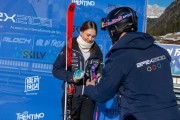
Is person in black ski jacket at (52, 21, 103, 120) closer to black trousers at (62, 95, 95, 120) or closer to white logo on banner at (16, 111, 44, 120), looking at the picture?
black trousers at (62, 95, 95, 120)

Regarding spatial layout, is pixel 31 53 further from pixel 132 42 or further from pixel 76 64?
pixel 132 42

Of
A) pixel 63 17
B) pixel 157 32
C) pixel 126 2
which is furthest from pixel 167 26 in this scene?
pixel 63 17

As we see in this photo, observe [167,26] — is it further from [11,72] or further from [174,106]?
[174,106]

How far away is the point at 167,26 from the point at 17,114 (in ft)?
13.6

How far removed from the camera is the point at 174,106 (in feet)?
8.31

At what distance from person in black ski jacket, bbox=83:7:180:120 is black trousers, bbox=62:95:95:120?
180 cm

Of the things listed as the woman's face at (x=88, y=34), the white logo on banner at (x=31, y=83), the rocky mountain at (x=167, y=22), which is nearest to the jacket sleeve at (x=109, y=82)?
the woman's face at (x=88, y=34)

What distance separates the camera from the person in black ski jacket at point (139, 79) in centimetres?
245

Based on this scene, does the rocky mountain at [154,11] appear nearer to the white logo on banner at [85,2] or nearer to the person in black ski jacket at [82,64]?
the white logo on banner at [85,2]

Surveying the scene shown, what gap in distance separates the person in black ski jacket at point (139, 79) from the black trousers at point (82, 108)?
5.91ft

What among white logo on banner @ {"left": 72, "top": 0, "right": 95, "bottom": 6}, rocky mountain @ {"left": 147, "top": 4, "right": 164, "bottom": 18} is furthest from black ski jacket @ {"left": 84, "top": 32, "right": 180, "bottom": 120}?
rocky mountain @ {"left": 147, "top": 4, "right": 164, "bottom": 18}

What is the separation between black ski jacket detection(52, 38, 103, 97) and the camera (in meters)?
4.21

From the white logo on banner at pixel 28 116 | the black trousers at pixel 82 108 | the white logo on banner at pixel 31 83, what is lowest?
the white logo on banner at pixel 28 116

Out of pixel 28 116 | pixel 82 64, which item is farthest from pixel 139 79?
pixel 28 116
